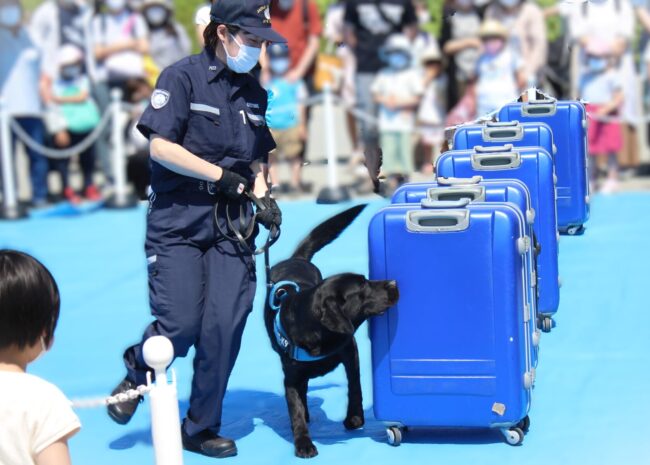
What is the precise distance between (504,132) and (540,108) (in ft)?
1.51

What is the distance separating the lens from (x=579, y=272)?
8.17m

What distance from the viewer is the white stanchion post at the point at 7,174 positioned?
40.5 feet

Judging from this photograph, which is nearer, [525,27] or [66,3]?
[525,27]

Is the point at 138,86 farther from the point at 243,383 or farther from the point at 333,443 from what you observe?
the point at 333,443

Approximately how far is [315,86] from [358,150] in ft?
2.78

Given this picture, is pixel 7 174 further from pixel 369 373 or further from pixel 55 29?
pixel 369 373

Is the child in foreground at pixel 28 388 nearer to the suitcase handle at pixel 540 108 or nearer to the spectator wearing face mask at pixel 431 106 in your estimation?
the suitcase handle at pixel 540 108

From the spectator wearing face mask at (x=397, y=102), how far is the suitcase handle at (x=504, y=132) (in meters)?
5.19

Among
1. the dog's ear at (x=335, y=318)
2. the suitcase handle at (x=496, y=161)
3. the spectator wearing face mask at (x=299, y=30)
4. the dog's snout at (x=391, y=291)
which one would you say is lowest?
the dog's ear at (x=335, y=318)

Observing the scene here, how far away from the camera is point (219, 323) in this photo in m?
4.94

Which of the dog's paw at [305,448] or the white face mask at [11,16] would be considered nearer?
the dog's paw at [305,448]

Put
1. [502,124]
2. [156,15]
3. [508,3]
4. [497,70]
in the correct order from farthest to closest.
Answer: [156,15] → [508,3] → [497,70] → [502,124]

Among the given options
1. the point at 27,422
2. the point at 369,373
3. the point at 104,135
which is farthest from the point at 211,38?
the point at 104,135

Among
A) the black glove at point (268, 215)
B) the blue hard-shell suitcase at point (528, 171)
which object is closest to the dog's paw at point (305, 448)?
the black glove at point (268, 215)
